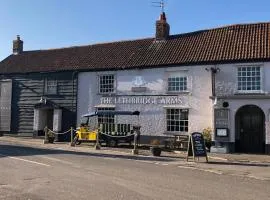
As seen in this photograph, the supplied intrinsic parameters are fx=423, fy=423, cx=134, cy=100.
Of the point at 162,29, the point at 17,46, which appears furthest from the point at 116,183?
the point at 17,46

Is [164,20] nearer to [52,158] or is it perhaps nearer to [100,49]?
[100,49]

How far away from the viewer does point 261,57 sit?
78.7ft

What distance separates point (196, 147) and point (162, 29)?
42.2ft

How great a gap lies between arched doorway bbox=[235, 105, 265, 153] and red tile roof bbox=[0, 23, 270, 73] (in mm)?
3010

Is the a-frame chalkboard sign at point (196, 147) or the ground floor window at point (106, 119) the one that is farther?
the ground floor window at point (106, 119)

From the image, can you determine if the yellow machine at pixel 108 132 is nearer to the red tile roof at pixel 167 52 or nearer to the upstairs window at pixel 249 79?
the red tile roof at pixel 167 52

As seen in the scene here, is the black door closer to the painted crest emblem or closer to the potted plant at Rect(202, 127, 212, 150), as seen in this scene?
the painted crest emblem

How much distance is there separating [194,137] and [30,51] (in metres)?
23.0

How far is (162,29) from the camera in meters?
30.1

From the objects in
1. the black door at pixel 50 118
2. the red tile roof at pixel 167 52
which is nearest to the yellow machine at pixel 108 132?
the red tile roof at pixel 167 52

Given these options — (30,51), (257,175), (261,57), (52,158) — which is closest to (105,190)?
(257,175)

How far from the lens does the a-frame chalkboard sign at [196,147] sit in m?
19.4

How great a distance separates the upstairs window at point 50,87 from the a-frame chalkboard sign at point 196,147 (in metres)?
15.9

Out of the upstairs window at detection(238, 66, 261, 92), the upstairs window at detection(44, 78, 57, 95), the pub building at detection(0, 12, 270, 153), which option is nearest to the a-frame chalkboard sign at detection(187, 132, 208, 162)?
the pub building at detection(0, 12, 270, 153)
